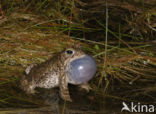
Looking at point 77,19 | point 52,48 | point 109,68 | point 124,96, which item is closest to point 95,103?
point 124,96

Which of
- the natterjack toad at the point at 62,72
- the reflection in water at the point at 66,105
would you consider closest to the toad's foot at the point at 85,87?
the reflection in water at the point at 66,105

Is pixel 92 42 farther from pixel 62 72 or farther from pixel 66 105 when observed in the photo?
pixel 66 105

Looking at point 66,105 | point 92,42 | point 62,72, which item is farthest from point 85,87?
point 92,42

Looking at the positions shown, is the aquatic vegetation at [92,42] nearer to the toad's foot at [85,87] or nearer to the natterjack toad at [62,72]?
the toad's foot at [85,87]

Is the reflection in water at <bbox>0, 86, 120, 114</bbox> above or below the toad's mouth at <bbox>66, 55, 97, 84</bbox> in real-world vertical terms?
below

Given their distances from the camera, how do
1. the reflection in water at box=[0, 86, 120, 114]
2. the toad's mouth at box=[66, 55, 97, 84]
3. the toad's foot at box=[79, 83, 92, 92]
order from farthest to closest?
the toad's foot at box=[79, 83, 92, 92] < the toad's mouth at box=[66, 55, 97, 84] < the reflection in water at box=[0, 86, 120, 114]

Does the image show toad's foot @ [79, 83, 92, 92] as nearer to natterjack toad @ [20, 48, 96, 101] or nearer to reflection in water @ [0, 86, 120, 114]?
reflection in water @ [0, 86, 120, 114]

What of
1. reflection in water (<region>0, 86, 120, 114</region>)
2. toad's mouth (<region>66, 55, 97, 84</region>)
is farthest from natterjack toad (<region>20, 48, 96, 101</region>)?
reflection in water (<region>0, 86, 120, 114</region>)

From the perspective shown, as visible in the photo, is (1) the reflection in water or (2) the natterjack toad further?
(2) the natterjack toad
